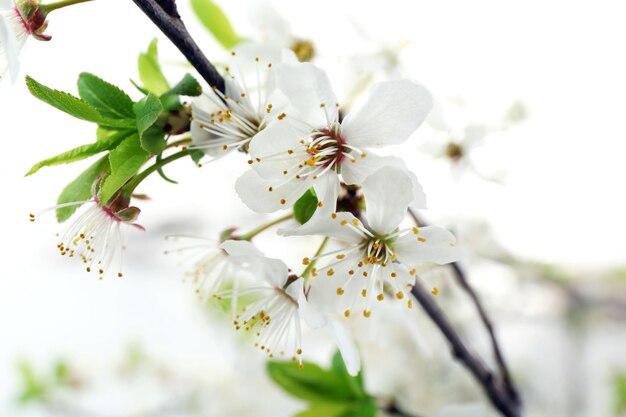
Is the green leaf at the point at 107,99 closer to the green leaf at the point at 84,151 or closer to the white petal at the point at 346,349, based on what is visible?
the green leaf at the point at 84,151

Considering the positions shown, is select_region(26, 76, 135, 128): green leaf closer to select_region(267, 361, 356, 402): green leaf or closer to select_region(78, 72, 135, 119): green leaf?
select_region(78, 72, 135, 119): green leaf

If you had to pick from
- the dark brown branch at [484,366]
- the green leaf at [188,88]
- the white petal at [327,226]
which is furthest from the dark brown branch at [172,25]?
the dark brown branch at [484,366]

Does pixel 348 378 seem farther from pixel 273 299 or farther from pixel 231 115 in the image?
pixel 231 115

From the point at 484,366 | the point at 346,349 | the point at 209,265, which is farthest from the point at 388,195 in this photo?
the point at 484,366

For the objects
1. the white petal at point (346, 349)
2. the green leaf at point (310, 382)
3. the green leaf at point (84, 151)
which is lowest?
the green leaf at point (310, 382)

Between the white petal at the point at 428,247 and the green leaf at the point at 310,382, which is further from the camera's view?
the green leaf at the point at 310,382

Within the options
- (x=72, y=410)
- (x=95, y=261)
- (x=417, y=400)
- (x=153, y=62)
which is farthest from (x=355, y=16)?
(x=72, y=410)
